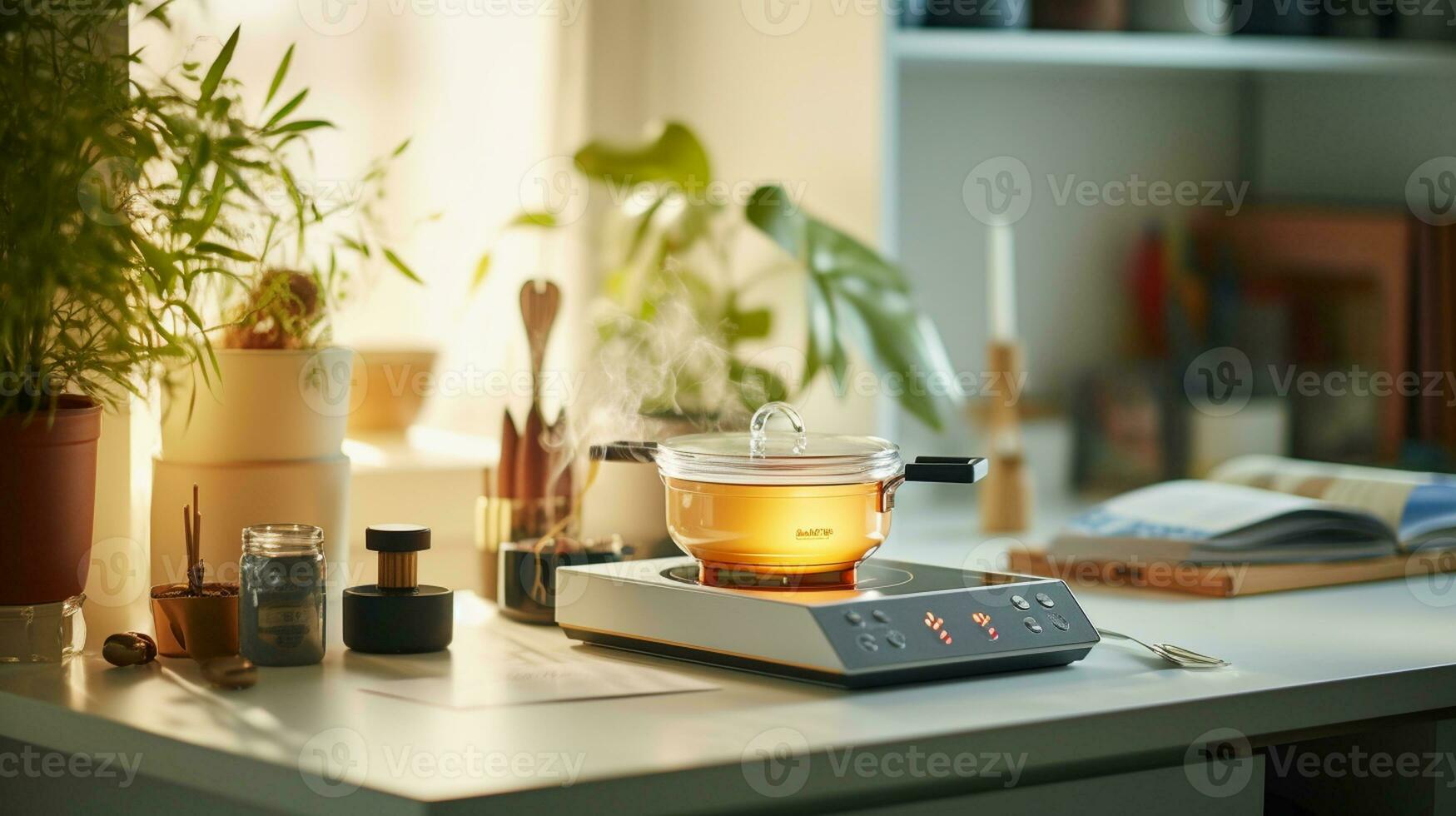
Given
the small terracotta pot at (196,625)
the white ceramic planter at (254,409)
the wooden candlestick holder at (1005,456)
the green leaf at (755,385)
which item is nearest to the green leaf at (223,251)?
the white ceramic planter at (254,409)

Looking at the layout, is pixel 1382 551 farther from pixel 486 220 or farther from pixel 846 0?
pixel 486 220

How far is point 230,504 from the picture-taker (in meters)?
1.19

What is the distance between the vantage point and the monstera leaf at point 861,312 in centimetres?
180

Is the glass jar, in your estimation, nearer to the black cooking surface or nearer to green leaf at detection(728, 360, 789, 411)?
the black cooking surface

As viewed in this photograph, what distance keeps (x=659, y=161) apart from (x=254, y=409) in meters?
0.88

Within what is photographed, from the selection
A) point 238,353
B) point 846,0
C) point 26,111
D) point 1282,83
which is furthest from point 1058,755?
point 1282,83

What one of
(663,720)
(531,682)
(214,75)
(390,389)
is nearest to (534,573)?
(531,682)

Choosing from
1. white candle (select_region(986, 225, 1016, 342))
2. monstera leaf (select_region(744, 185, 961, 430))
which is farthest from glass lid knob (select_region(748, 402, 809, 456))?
white candle (select_region(986, 225, 1016, 342))

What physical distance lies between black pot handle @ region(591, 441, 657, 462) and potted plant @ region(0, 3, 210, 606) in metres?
0.33

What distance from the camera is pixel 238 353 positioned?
46.8 inches

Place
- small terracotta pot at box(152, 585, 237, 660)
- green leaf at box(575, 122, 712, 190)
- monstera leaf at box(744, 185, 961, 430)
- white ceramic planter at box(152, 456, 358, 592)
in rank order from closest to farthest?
small terracotta pot at box(152, 585, 237, 660) → white ceramic planter at box(152, 456, 358, 592) → monstera leaf at box(744, 185, 961, 430) → green leaf at box(575, 122, 712, 190)

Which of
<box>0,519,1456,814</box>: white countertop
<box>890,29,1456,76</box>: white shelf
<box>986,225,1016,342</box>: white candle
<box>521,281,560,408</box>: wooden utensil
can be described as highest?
<box>890,29,1456,76</box>: white shelf

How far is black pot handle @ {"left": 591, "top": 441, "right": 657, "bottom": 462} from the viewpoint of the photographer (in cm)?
121

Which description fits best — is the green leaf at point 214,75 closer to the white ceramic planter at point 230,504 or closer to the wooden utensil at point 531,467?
the white ceramic planter at point 230,504
